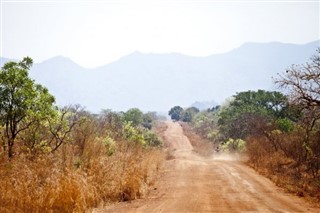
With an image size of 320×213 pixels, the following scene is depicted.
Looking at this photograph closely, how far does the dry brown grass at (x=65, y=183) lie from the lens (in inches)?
358

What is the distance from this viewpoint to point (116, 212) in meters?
10.9

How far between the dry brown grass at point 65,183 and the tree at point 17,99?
2.68m

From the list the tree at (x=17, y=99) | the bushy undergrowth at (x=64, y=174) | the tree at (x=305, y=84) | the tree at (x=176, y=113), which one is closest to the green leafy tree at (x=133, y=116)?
the bushy undergrowth at (x=64, y=174)

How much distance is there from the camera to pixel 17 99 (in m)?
14.5

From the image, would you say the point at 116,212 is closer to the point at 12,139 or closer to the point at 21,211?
the point at 21,211

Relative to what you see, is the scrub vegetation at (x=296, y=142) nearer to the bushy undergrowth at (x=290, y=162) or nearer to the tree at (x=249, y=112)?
the bushy undergrowth at (x=290, y=162)

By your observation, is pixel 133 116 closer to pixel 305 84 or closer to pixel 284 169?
pixel 284 169

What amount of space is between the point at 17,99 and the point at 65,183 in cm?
583

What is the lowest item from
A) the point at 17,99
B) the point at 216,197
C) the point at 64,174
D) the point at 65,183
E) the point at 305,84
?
the point at 216,197

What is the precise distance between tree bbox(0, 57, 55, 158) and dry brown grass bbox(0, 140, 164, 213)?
268 cm

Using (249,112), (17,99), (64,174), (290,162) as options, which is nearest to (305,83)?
(290,162)

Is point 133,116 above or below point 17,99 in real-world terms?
above

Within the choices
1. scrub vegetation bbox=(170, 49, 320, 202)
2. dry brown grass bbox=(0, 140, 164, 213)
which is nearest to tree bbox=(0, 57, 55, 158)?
dry brown grass bbox=(0, 140, 164, 213)

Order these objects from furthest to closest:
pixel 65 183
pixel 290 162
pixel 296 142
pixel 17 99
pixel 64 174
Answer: pixel 296 142, pixel 290 162, pixel 17 99, pixel 64 174, pixel 65 183
